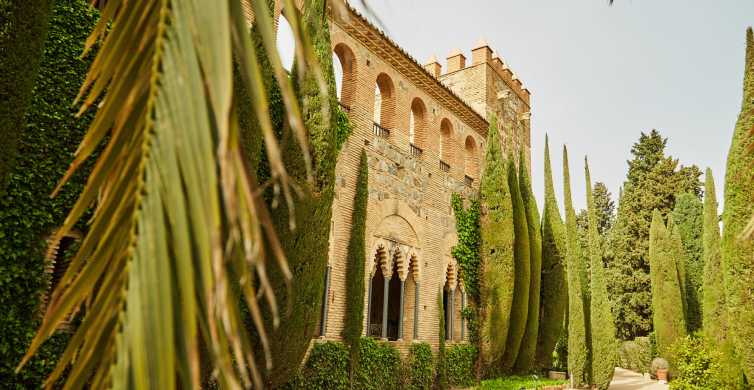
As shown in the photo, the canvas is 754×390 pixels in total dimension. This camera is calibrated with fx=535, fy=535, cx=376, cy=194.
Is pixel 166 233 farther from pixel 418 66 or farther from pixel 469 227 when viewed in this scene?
pixel 469 227

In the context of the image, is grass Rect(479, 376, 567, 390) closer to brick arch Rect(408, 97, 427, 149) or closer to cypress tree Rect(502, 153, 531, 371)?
cypress tree Rect(502, 153, 531, 371)

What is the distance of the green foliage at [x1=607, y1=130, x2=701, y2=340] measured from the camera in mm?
24345

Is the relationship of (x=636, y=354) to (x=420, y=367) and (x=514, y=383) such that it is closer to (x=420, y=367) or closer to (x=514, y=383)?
(x=514, y=383)

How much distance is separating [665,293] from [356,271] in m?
14.1

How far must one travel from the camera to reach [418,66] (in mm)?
12922

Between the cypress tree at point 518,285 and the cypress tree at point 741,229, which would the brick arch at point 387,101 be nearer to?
the cypress tree at point 518,285

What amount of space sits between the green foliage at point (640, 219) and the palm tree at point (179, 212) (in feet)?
87.0

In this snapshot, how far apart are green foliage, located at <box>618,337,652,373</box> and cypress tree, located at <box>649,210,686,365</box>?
3.79m

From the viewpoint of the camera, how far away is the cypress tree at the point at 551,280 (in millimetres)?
15422

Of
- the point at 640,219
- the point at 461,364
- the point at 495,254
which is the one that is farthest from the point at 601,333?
the point at 640,219

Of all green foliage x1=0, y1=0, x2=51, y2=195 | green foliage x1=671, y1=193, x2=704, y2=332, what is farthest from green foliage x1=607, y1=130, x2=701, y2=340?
green foliage x1=0, y1=0, x2=51, y2=195

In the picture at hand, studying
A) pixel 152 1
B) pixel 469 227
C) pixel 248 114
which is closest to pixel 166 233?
pixel 152 1

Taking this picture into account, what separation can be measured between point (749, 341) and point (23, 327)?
10.3 meters

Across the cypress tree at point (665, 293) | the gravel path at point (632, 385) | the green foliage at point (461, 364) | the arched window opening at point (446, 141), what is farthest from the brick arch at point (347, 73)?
the cypress tree at point (665, 293)
